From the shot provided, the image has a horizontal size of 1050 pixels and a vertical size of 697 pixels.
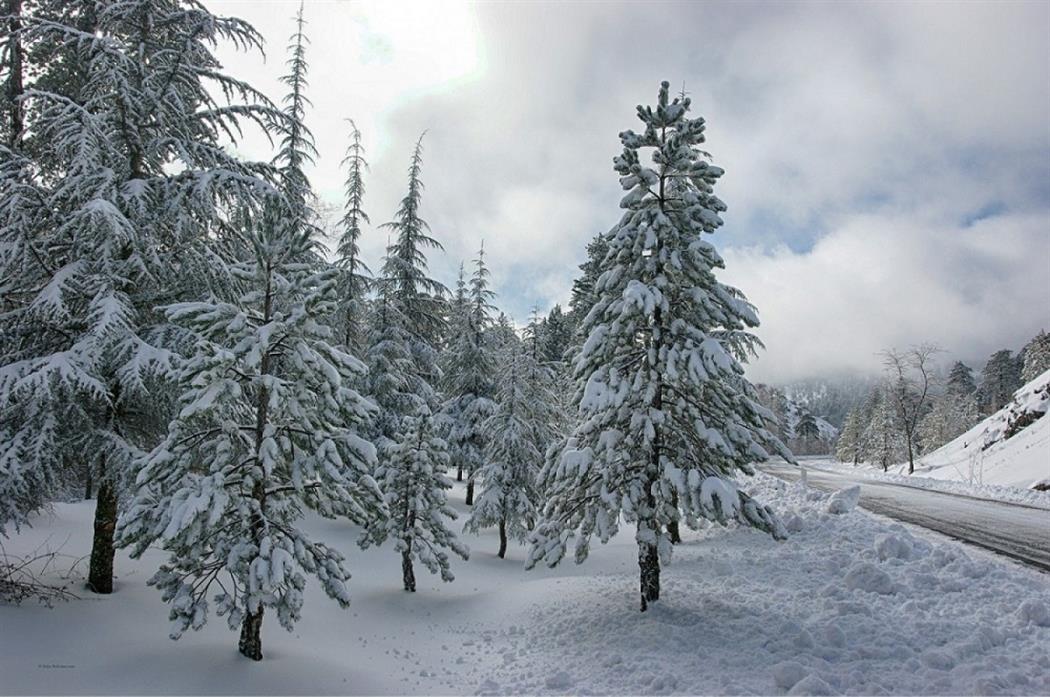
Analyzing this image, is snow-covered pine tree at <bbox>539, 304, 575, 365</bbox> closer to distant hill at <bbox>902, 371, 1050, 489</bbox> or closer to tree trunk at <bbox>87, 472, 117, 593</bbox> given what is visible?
distant hill at <bbox>902, 371, 1050, 489</bbox>

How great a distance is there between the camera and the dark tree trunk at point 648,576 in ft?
33.4

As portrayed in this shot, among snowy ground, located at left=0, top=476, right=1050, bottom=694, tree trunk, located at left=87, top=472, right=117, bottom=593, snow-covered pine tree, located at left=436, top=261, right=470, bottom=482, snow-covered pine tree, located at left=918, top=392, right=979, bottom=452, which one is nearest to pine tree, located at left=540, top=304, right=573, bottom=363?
snow-covered pine tree, located at left=436, top=261, right=470, bottom=482

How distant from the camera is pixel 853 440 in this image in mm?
82375

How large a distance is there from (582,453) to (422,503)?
21.3ft

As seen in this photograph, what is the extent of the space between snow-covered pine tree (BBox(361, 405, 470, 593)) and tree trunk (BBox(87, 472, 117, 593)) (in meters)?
6.00

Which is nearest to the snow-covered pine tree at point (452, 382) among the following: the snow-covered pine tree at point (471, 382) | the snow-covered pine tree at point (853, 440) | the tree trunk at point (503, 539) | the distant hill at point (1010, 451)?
the snow-covered pine tree at point (471, 382)

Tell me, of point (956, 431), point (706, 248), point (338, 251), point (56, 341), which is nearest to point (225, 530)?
point (56, 341)

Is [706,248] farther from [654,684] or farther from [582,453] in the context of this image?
[654,684]

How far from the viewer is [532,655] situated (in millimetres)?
9344

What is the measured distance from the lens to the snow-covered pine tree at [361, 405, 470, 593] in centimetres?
1449

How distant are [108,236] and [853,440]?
313 ft

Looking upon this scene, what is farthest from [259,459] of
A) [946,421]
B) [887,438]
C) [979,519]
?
[946,421]

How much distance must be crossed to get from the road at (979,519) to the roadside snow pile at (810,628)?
1.18 meters

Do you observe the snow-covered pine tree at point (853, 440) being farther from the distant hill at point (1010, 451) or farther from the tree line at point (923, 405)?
the distant hill at point (1010, 451)
